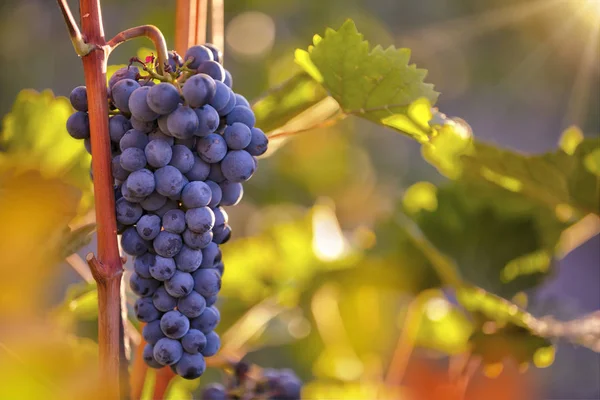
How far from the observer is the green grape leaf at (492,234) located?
627 mm

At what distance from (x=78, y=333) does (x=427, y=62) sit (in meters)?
1.36

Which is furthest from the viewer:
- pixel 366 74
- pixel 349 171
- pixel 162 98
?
pixel 349 171

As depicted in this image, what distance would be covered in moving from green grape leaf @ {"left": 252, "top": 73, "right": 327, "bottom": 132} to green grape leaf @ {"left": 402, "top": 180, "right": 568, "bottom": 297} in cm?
20

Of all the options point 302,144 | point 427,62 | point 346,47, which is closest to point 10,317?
point 346,47

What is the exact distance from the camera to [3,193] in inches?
18.6

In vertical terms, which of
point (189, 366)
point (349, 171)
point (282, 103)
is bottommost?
point (189, 366)

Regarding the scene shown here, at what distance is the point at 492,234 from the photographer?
2.12ft

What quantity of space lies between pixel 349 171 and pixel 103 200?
2.97 feet

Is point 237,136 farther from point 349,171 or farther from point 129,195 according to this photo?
point 349,171

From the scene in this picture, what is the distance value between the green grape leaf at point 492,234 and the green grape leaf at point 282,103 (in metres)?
0.20

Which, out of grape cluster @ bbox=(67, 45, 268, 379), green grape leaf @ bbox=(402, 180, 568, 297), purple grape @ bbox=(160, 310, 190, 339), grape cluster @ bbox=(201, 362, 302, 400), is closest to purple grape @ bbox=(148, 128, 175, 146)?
grape cluster @ bbox=(67, 45, 268, 379)

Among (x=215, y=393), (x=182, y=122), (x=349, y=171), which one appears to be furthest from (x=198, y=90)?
(x=349, y=171)

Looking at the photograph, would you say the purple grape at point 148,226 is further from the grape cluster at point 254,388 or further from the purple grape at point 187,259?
the grape cluster at point 254,388

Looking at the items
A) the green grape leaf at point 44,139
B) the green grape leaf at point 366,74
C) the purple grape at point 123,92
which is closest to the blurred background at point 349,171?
the green grape leaf at point 44,139
